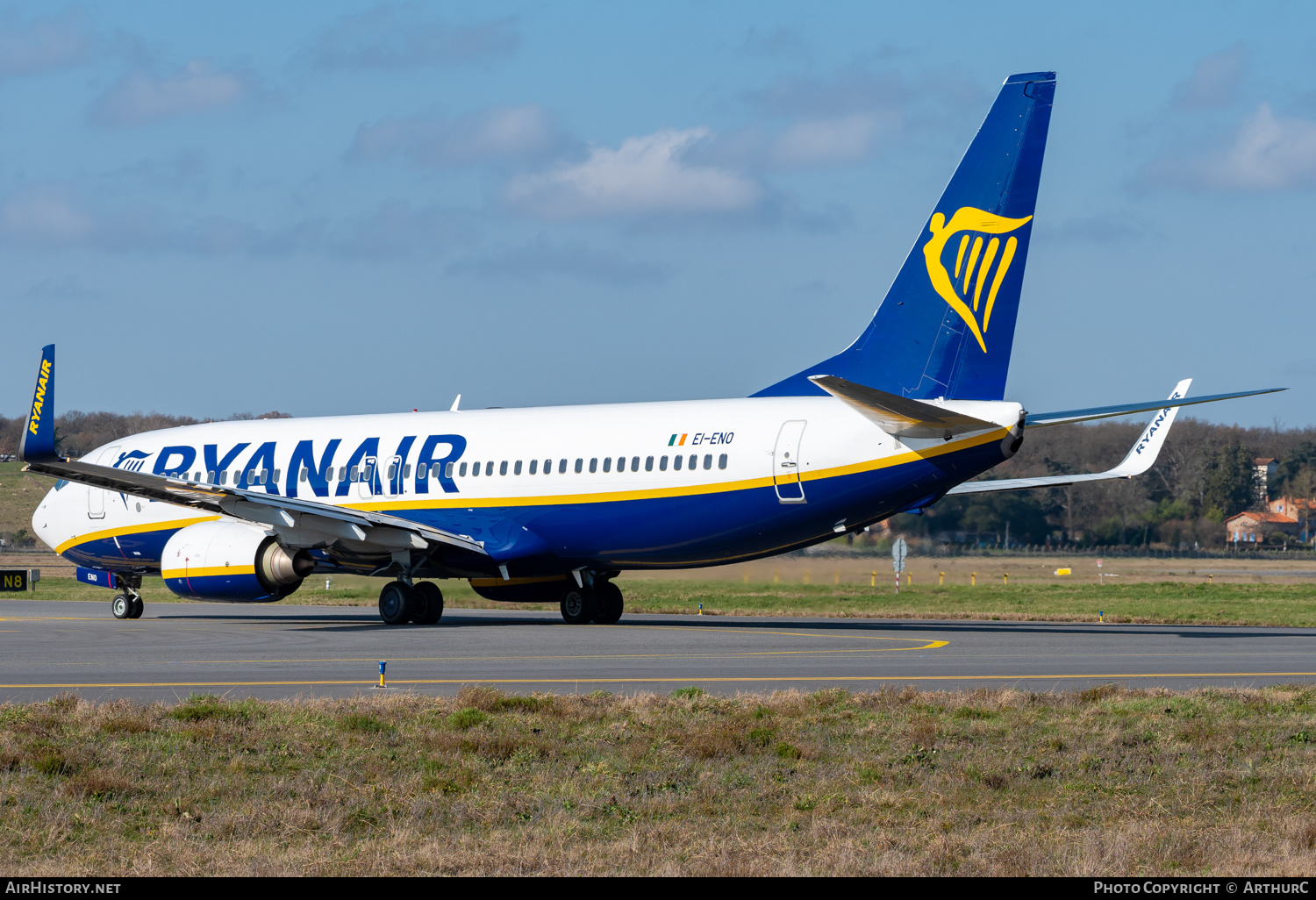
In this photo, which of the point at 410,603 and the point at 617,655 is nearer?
the point at 617,655

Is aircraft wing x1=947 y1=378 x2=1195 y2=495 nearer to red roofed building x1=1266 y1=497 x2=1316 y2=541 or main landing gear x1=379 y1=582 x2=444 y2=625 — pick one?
main landing gear x1=379 y1=582 x2=444 y2=625

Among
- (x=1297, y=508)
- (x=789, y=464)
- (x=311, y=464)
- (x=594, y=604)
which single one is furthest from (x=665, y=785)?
(x=1297, y=508)

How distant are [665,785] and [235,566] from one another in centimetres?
2149

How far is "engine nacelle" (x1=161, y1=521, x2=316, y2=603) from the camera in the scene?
30656 mm

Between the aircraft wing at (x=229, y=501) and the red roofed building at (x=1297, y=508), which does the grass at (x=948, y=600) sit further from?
the red roofed building at (x=1297, y=508)

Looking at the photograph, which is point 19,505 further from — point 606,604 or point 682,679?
point 682,679

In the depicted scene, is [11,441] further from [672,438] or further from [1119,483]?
[672,438]

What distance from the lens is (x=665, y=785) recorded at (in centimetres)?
1115

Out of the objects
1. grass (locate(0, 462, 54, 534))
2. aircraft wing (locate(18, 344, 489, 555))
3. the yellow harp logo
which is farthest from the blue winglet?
grass (locate(0, 462, 54, 534))

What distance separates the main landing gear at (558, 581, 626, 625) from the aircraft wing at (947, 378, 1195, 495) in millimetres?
8067

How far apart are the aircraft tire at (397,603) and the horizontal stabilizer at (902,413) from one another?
11.5 meters

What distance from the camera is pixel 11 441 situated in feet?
305

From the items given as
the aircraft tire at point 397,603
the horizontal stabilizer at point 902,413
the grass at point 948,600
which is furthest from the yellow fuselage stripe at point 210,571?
the horizontal stabilizer at point 902,413

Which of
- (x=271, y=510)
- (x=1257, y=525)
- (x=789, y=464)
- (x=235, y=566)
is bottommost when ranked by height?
(x=235, y=566)
